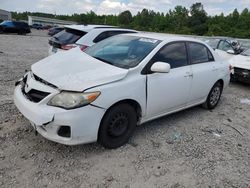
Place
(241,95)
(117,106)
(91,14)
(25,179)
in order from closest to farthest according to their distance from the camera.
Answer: (25,179)
(117,106)
(241,95)
(91,14)

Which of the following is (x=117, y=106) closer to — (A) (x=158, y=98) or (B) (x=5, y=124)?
(A) (x=158, y=98)

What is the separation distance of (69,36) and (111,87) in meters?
4.62

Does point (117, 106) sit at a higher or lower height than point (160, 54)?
lower

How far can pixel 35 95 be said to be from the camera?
3.20 m

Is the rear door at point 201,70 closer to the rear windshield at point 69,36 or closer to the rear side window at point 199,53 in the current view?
the rear side window at point 199,53

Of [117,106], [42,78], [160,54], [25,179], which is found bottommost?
[25,179]

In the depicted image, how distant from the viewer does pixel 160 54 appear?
3.93 metres

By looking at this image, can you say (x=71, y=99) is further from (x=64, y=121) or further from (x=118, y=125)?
(x=118, y=125)

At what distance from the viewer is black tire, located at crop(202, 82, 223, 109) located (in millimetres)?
5332

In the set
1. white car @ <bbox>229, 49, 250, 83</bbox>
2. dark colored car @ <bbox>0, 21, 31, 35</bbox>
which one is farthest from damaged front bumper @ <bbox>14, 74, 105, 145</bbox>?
→ dark colored car @ <bbox>0, 21, 31, 35</bbox>

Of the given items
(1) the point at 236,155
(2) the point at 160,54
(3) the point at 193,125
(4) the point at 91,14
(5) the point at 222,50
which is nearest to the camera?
(1) the point at 236,155

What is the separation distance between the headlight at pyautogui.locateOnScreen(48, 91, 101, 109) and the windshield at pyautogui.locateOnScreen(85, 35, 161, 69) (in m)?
0.88

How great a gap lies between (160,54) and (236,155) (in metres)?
1.93

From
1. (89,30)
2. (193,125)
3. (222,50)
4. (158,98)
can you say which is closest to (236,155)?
(193,125)
